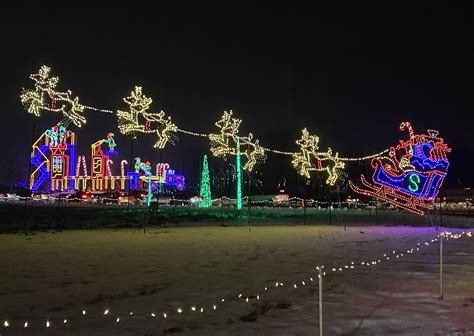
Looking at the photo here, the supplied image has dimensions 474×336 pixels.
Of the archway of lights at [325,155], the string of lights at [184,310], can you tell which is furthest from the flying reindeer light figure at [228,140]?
the string of lights at [184,310]

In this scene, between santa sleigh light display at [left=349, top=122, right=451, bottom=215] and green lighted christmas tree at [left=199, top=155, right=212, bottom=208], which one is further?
green lighted christmas tree at [left=199, top=155, right=212, bottom=208]

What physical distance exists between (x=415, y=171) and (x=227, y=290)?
809 inches

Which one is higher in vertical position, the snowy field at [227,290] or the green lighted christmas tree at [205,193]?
the green lighted christmas tree at [205,193]

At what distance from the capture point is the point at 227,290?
822 centimetres

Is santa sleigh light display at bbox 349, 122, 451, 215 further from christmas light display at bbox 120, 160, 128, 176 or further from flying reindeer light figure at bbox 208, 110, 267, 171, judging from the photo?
christmas light display at bbox 120, 160, 128, 176

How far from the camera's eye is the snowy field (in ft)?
20.2

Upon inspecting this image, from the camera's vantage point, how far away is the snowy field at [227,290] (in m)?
6.16

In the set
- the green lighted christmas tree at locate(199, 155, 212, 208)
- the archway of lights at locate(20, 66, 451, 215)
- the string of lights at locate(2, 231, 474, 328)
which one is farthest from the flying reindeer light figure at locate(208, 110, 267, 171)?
the string of lights at locate(2, 231, 474, 328)

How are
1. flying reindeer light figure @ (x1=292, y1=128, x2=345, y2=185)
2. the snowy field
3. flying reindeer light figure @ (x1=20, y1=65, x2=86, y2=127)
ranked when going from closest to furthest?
the snowy field → flying reindeer light figure @ (x1=20, y1=65, x2=86, y2=127) → flying reindeer light figure @ (x1=292, y1=128, x2=345, y2=185)

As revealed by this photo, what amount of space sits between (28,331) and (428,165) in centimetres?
2359

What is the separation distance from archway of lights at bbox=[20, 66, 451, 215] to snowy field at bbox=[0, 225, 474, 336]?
5563 millimetres

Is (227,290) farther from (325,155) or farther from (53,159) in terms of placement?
(53,159)

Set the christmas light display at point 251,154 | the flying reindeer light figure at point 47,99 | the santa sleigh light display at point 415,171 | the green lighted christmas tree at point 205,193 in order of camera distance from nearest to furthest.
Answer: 1. the flying reindeer light figure at point 47,99
2. the santa sleigh light display at point 415,171
3. the christmas light display at point 251,154
4. the green lighted christmas tree at point 205,193

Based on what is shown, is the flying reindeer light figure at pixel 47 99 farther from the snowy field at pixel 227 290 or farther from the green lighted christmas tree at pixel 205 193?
the green lighted christmas tree at pixel 205 193
